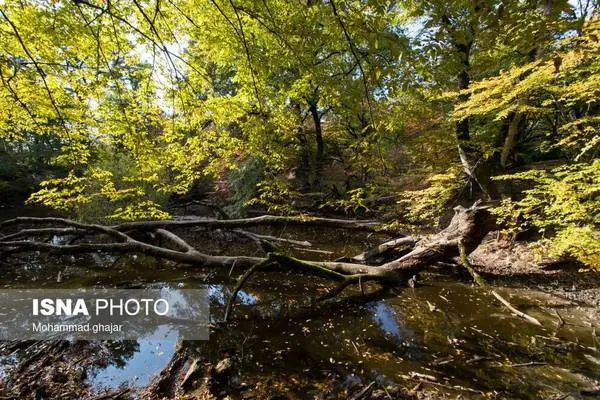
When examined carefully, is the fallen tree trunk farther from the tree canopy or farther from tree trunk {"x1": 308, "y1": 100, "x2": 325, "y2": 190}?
tree trunk {"x1": 308, "y1": 100, "x2": 325, "y2": 190}

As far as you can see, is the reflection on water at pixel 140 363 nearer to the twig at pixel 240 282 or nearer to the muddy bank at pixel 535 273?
the twig at pixel 240 282

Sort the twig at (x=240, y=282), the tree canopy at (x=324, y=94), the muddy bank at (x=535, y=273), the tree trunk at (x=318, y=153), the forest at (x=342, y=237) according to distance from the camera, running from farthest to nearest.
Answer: the tree trunk at (x=318, y=153)
the muddy bank at (x=535, y=273)
the twig at (x=240, y=282)
the forest at (x=342, y=237)
the tree canopy at (x=324, y=94)

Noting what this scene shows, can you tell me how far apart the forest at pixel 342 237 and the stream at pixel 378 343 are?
0.11 feet

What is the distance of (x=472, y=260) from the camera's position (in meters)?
7.75

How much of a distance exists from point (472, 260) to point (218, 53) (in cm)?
793

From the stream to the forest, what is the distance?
0.11ft

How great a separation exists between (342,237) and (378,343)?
23.1 ft

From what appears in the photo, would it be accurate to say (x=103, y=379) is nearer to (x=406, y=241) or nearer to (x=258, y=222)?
(x=258, y=222)

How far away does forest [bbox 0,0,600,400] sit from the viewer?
2.64 m

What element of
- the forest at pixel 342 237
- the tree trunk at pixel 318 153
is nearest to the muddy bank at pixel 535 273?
the forest at pixel 342 237

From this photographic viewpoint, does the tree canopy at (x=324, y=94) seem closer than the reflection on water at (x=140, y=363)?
Yes

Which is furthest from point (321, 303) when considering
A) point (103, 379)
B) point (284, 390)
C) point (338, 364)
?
point (103, 379)

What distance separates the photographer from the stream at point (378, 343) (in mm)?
3406

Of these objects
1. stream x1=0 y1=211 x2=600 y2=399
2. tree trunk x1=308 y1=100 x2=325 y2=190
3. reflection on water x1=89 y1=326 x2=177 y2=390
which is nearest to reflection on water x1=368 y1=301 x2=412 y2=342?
stream x1=0 y1=211 x2=600 y2=399
